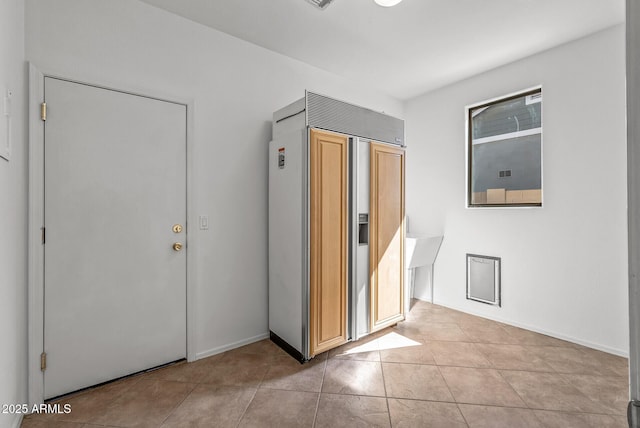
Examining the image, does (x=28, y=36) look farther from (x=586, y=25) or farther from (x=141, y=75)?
(x=586, y=25)

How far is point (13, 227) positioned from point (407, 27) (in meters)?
3.02

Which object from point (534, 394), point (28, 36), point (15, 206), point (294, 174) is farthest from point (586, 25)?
point (15, 206)

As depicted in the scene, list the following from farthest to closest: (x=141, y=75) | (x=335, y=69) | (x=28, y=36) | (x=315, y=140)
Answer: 1. (x=335, y=69)
2. (x=315, y=140)
3. (x=141, y=75)
4. (x=28, y=36)

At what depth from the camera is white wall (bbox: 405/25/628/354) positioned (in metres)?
2.60

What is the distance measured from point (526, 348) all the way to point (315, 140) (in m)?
2.58

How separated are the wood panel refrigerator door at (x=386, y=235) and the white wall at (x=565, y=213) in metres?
1.02

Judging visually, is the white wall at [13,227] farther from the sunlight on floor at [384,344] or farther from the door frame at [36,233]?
the sunlight on floor at [384,344]

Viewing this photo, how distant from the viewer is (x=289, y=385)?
217cm

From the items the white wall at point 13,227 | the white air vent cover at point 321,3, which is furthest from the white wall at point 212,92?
the white air vent cover at point 321,3

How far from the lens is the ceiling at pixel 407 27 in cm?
230

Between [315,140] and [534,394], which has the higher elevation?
[315,140]

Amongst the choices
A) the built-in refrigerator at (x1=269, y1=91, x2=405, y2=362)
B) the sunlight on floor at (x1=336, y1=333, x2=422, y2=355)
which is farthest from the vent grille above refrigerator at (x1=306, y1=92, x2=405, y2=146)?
the sunlight on floor at (x1=336, y1=333, x2=422, y2=355)

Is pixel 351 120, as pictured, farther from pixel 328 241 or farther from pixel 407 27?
pixel 328 241

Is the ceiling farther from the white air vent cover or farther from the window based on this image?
the window
